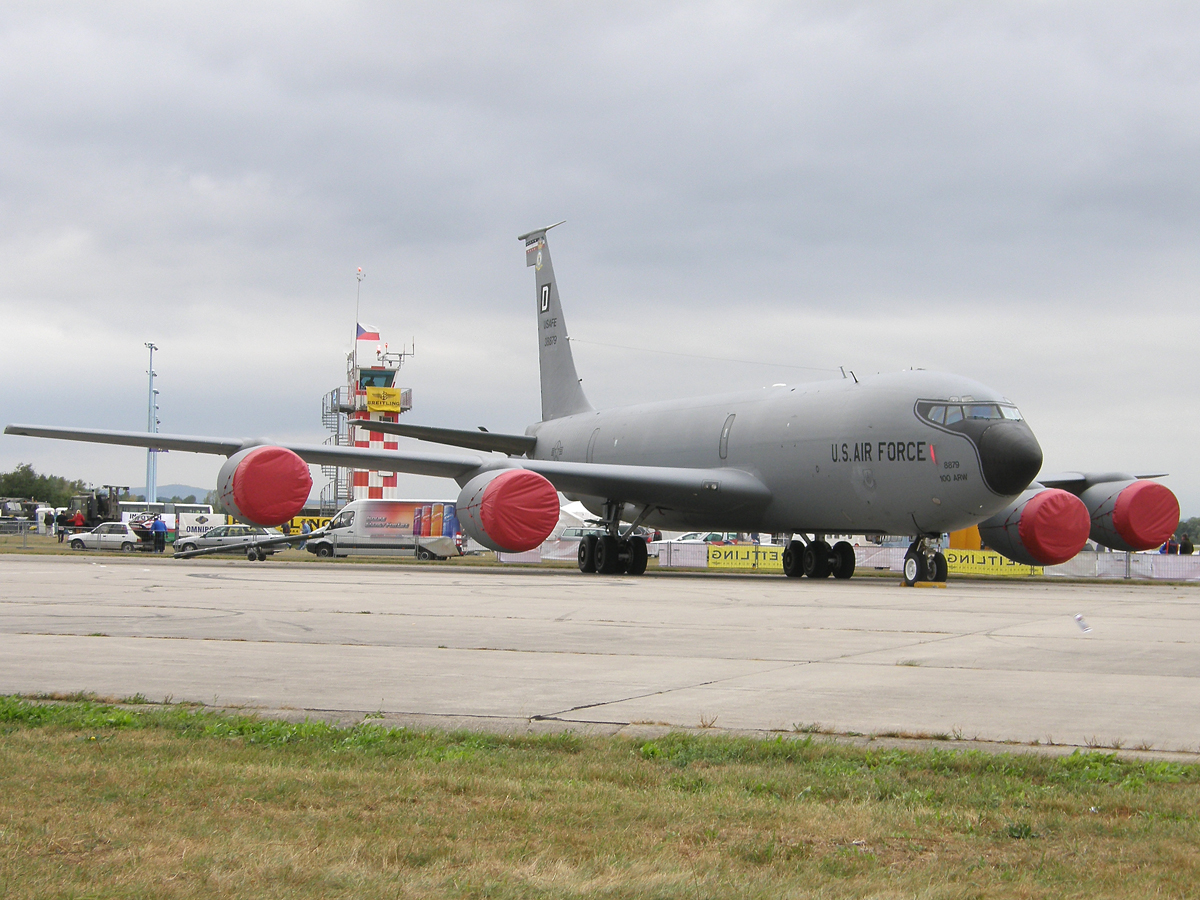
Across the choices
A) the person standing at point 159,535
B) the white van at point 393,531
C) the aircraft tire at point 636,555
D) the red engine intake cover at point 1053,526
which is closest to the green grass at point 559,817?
the red engine intake cover at point 1053,526

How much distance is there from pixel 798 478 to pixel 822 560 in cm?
379

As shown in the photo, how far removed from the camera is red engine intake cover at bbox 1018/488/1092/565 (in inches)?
908

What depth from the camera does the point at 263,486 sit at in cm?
2258

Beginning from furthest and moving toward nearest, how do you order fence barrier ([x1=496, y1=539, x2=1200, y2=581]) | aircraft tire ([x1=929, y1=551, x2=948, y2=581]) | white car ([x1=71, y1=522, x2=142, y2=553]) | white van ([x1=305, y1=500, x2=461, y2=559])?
white car ([x1=71, y1=522, x2=142, y2=553]) < white van ([x1=305, y1=500, x2=461, y2=559]) < fence barrier ([x1=496, y1=539, x2=1200, y2=581]) < aircraft tire ([x1=929, y1=551, x2=948, y2=581])

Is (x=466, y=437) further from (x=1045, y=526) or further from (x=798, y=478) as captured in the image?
(x=1045, y=526)

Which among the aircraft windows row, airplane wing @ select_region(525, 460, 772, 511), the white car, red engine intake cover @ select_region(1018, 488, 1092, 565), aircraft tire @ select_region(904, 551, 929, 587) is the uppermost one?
the aircraft windows row

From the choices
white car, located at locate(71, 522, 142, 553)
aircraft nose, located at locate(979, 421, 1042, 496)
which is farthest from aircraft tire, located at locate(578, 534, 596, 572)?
white car, located at locate(71, 522, 142, 553)

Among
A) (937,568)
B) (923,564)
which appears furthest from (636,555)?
(937,568)

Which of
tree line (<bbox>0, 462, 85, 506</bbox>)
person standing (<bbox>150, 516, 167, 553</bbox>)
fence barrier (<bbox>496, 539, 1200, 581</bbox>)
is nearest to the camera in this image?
fence barrier (<bbox>496, 539, 1200, 581</bbox>)

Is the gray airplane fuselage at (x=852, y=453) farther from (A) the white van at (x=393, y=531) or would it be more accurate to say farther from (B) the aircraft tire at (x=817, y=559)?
(A) the white van at (x=393, y=531)

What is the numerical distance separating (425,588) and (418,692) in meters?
10.7

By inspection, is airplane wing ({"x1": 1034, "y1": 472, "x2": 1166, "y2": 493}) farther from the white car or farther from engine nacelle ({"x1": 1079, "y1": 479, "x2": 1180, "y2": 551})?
Answer: the white car

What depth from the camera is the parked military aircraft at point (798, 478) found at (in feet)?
66.7

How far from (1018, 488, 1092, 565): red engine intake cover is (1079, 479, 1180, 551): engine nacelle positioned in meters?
1.99
